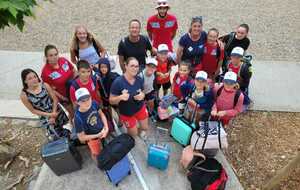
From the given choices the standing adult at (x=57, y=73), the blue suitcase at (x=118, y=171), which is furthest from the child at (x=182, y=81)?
the standing adult at (x=57, y=73)

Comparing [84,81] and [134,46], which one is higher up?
[134,46]

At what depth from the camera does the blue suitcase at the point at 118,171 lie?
4.48 meters

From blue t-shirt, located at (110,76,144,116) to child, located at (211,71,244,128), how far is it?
1.29m

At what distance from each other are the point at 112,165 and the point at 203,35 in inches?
120

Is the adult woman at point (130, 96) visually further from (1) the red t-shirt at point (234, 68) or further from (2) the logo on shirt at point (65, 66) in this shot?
(1) the red t-shirt at point (234, 68)

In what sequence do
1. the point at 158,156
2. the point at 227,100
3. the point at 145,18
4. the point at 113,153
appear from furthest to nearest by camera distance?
the point at 145,18, the point at 227,100, the point at 158,156, the point at 113,153

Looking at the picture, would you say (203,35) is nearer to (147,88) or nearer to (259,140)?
(147,88)

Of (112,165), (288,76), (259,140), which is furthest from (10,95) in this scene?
(288,76)

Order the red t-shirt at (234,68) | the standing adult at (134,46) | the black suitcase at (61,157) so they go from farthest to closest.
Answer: the standing adult at (134,46), the red t-shirt at (234,68), the black suitcase at (61,157)

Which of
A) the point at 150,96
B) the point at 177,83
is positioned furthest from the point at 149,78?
the point at 177,83

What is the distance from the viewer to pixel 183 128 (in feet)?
16.8

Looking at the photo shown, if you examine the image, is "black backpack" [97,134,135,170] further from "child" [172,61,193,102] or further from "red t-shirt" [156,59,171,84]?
"red t-shirt" [156,59,171,84]

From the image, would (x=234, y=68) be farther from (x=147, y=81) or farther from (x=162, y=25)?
(x=162, y=25)

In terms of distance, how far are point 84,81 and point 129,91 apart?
74 centimetres
